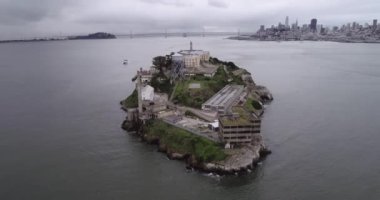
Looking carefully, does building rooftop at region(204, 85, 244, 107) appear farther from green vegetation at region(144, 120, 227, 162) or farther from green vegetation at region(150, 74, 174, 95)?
green vegetation at region(144, 120, 227, 162)

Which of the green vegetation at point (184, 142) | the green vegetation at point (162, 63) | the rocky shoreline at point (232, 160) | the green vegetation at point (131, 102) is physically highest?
the green vegetation at point (162, 63)

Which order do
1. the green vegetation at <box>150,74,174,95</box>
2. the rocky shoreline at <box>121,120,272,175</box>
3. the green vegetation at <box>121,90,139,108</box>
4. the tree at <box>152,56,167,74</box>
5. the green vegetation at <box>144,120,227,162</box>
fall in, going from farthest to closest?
the tree at <box>152,56,167,74</box>
the green vegetation at <box>150,74,174,95</box>
the green vegetation at <box>121,90,139,108</box>
the green vegetation at <box>144,120,227,162</box>
the rocky shoreline at <box>121,120,272,175</box>

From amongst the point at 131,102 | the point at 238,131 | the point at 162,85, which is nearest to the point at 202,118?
the point at 238,131

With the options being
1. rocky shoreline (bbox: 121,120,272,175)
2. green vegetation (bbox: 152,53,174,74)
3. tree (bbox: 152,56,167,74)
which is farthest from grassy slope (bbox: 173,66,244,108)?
rocky shoreline (bbox: 121,120,272,175)

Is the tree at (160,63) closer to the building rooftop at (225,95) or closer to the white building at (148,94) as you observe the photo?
the white building at (148,94)

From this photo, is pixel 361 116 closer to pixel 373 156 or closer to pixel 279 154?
pixel 373 156

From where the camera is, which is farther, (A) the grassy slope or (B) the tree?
(B) the tree

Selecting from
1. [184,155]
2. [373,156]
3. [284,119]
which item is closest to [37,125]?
[184,155]

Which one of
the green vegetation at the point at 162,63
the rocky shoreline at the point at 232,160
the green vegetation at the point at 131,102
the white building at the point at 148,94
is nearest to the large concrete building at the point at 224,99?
the white building at the point at 148,94
